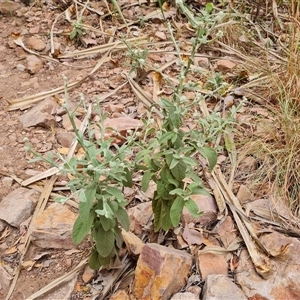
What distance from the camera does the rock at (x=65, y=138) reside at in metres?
2.03

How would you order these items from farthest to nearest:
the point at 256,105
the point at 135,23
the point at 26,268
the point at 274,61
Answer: the point at 135,23, the point at 274,61, the point at 256,105, the point at 26,268

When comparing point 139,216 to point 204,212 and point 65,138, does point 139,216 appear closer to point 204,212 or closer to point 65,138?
point 204,212

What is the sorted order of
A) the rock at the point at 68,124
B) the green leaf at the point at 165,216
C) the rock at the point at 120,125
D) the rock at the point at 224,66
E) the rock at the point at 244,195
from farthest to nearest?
the rock at the point at 224,66 → the rock at the point at 68,124 → the rock at the point at 120,125 → the rock at the point at 244,195 → the green leaf at the point at 165,216

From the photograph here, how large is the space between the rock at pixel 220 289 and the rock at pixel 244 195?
1.33 feet

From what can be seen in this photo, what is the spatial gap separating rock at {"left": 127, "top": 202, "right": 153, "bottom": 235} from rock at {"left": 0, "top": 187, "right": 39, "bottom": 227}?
38 cm

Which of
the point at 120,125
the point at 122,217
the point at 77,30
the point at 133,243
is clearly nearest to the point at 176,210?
the point at 122,217

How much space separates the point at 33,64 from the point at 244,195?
4.46 ft

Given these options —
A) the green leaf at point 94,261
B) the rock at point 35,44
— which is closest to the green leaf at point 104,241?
the green leaf at point 94,261

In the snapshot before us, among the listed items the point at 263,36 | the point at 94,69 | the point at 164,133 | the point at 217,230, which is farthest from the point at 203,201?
the point at 263,36

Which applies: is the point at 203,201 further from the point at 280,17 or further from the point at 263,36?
the point at 280,17

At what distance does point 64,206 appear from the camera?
1738 millimetres

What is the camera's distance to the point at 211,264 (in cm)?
154

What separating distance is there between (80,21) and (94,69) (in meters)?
0.40

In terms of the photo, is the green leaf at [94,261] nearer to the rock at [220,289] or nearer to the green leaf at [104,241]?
the green leaf at [104,241]
